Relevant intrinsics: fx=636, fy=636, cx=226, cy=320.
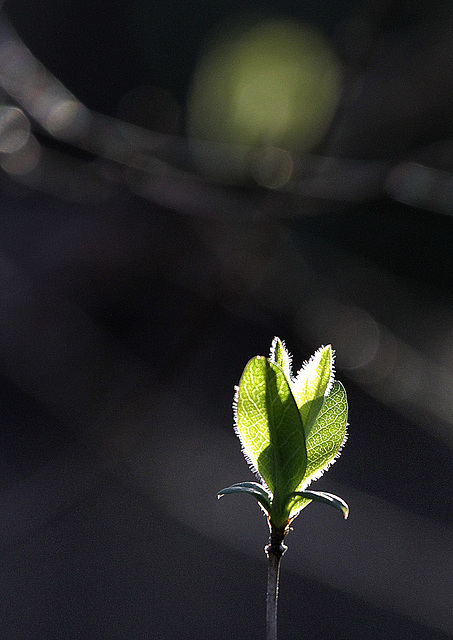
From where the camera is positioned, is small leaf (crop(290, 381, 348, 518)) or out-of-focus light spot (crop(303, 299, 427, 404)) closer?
small leaf (crop(290, 381, 348, 518))

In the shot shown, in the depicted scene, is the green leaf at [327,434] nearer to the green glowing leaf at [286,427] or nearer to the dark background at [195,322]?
the green glowing leaf at [286,427]

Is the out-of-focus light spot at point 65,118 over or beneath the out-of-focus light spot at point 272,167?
beneath

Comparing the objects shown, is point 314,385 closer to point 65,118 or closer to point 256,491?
point 256,491

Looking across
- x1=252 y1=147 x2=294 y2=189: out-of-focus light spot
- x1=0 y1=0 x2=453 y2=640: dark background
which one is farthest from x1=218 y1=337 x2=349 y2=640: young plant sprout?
x1=252 y1=147 x2=294 y2=189: out-of-focus light spot

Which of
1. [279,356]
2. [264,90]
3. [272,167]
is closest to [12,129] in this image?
[272,167]

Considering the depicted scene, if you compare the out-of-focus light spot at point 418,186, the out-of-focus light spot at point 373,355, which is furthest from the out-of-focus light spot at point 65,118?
the out-of-focus light spot at point 373,355

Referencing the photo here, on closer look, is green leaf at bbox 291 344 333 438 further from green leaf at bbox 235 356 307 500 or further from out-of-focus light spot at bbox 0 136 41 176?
out-of-focus light spot at bbox 0 136 41 176

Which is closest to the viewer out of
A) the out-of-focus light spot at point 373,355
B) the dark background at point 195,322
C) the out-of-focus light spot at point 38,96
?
the out-of-focus light spot at point 38,96
